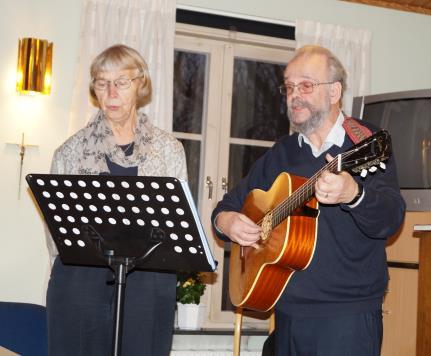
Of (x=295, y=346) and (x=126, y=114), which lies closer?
(x=295, y=346)

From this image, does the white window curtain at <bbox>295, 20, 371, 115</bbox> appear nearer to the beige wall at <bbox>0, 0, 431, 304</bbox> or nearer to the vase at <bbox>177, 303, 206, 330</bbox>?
the beige wall at <bbox>0, 0, 431, 304</bbox>

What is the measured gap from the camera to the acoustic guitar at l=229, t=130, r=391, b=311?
1872mm

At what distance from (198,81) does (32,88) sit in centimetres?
128

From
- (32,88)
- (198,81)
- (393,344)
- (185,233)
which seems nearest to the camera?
(185,233)

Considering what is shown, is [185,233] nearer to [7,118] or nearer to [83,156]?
[83,156]

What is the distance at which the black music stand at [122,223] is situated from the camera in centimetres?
199

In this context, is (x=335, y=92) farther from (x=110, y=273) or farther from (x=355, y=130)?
(x=110, y=273)

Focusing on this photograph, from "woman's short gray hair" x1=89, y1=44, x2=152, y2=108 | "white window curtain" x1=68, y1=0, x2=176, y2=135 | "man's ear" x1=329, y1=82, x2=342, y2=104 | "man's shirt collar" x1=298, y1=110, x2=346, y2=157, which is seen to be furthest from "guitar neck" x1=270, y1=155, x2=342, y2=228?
"white window curtain" x1=68, y1=0, x2=176, y2=135

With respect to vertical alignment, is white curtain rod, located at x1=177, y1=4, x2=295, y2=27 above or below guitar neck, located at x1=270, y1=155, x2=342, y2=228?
above

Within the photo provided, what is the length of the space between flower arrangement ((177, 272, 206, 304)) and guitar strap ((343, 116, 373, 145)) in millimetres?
2454

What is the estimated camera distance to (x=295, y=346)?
218 centimetres

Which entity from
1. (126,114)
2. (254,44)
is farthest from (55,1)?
(126,114)

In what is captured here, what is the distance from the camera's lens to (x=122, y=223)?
2082 mm

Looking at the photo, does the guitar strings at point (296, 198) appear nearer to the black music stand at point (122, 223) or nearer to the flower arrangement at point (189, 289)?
the black music stand at point (122, 223)
